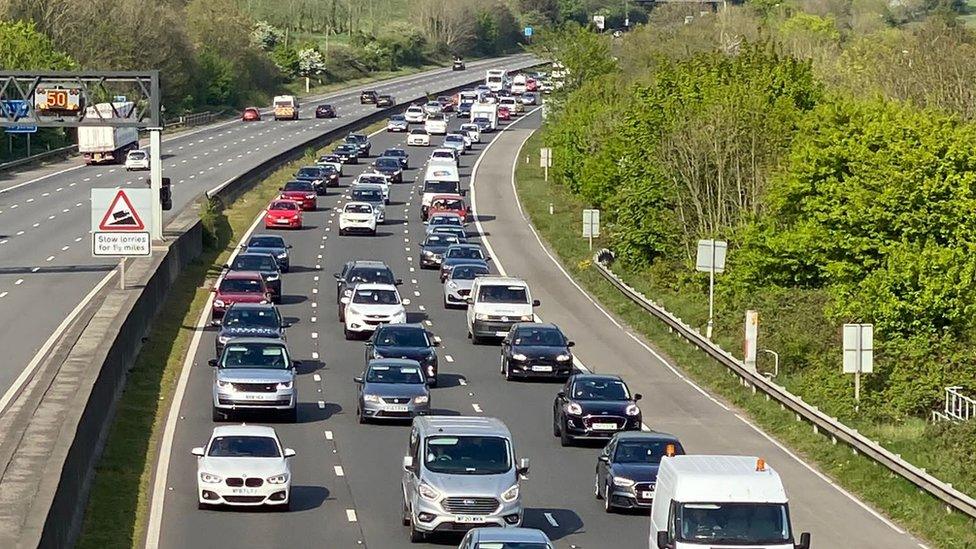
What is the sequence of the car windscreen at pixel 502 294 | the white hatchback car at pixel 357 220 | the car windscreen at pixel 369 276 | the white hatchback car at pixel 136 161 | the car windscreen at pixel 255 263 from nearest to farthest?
the car windscreen at pixel 502 294 → the car windscreen at pixel 369 276 → the car windscreen at pixel 255 263 → the white hatchback car at pixel 357 220 → the white hatchback car at pixel 136 161

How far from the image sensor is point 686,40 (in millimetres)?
137500

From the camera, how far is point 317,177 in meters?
94.3

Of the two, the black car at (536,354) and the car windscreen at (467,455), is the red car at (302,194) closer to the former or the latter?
the black car at (536,354)

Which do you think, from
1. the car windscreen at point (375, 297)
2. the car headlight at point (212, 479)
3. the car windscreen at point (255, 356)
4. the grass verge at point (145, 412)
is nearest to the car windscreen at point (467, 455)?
the car headlight at point (212, 479)

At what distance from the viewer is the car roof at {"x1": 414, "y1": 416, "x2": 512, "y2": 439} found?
27703mm

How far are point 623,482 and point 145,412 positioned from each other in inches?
534

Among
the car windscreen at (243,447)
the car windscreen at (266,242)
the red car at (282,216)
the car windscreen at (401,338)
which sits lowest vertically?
the car windscreen at (243,447)

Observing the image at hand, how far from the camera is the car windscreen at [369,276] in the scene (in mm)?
55656

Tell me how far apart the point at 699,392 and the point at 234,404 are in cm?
1315

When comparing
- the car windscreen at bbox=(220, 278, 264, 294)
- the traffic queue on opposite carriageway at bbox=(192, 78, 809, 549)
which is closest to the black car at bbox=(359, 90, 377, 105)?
the traffic queue on opposite carriageway at bbox=(192, 78, 809, 549)

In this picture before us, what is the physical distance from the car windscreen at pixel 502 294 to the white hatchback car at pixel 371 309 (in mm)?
2469

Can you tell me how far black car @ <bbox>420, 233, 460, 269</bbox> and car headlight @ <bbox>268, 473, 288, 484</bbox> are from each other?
3842 centimetres

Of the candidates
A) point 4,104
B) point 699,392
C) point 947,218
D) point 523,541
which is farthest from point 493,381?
point 4,104

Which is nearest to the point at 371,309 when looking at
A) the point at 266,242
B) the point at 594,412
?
the point at 266,242
